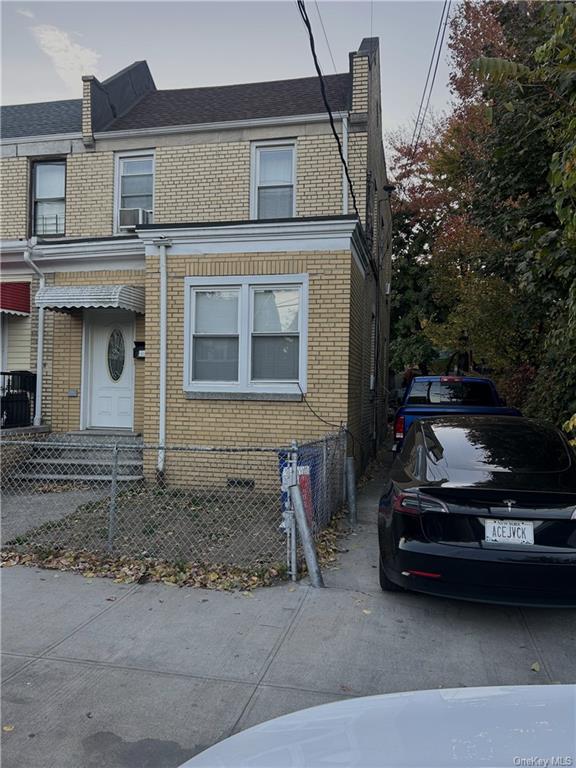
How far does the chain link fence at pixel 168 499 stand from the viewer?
5.59m

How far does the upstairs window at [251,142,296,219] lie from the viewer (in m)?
10.6

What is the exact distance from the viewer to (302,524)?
486cm

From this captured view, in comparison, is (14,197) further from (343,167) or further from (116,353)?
(343,167)

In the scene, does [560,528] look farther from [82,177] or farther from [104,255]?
[82,177]

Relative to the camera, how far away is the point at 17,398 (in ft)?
31.8

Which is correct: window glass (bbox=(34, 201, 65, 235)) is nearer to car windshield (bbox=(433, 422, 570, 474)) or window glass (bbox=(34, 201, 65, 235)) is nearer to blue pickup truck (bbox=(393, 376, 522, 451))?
blue pickup truck (bbox=(393, 376, 522, 451))

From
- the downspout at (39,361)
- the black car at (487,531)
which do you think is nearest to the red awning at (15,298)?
the downspout at (39,361)

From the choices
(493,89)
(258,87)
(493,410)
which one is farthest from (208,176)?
(493,410)

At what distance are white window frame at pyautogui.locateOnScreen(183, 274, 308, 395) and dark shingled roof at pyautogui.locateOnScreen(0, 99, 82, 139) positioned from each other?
19.3 ft

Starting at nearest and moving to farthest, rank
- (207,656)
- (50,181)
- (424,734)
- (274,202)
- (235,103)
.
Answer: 1. (424,734)
2. (207,656)
3. (274,202)
4. (50,181)
5. (235,103)

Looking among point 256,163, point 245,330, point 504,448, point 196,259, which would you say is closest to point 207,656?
point 504,448

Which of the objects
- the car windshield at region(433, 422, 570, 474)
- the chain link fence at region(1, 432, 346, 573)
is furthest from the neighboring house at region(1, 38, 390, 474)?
the car windshield at region(433, 422, 570, 474)

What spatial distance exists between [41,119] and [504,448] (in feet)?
42.8

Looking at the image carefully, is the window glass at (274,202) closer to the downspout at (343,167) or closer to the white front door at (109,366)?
the downspout at (343,167)
